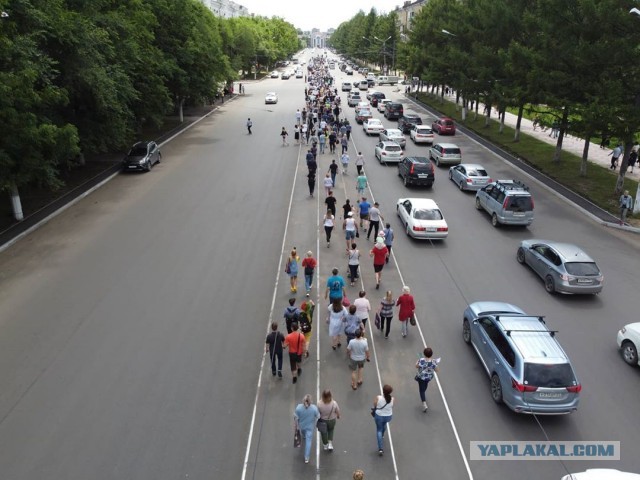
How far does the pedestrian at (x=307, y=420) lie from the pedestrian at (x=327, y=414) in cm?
11

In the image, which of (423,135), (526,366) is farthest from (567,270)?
(423,135)

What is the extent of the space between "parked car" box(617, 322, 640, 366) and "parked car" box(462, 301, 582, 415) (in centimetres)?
243

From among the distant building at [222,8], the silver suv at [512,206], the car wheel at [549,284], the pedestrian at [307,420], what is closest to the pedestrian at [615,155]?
the silver suv at [512,206]

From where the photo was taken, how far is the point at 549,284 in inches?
627

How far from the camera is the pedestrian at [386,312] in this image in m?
12.8

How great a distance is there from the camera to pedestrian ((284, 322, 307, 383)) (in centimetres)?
1119

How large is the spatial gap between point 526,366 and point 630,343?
397 centimetres

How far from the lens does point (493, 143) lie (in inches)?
1554

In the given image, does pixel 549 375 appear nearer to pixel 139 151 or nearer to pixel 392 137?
pixel 139 151

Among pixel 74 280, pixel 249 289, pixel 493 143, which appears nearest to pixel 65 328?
pixel 74 280

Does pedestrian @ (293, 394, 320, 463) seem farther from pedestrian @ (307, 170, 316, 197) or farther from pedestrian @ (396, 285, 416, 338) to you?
pedestrian @ (307, 170, 316, 197)

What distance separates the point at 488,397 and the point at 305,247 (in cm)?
955

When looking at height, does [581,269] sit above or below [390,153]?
below

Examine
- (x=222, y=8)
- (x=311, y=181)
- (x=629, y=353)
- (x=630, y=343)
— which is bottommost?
(x=629, y=353)
